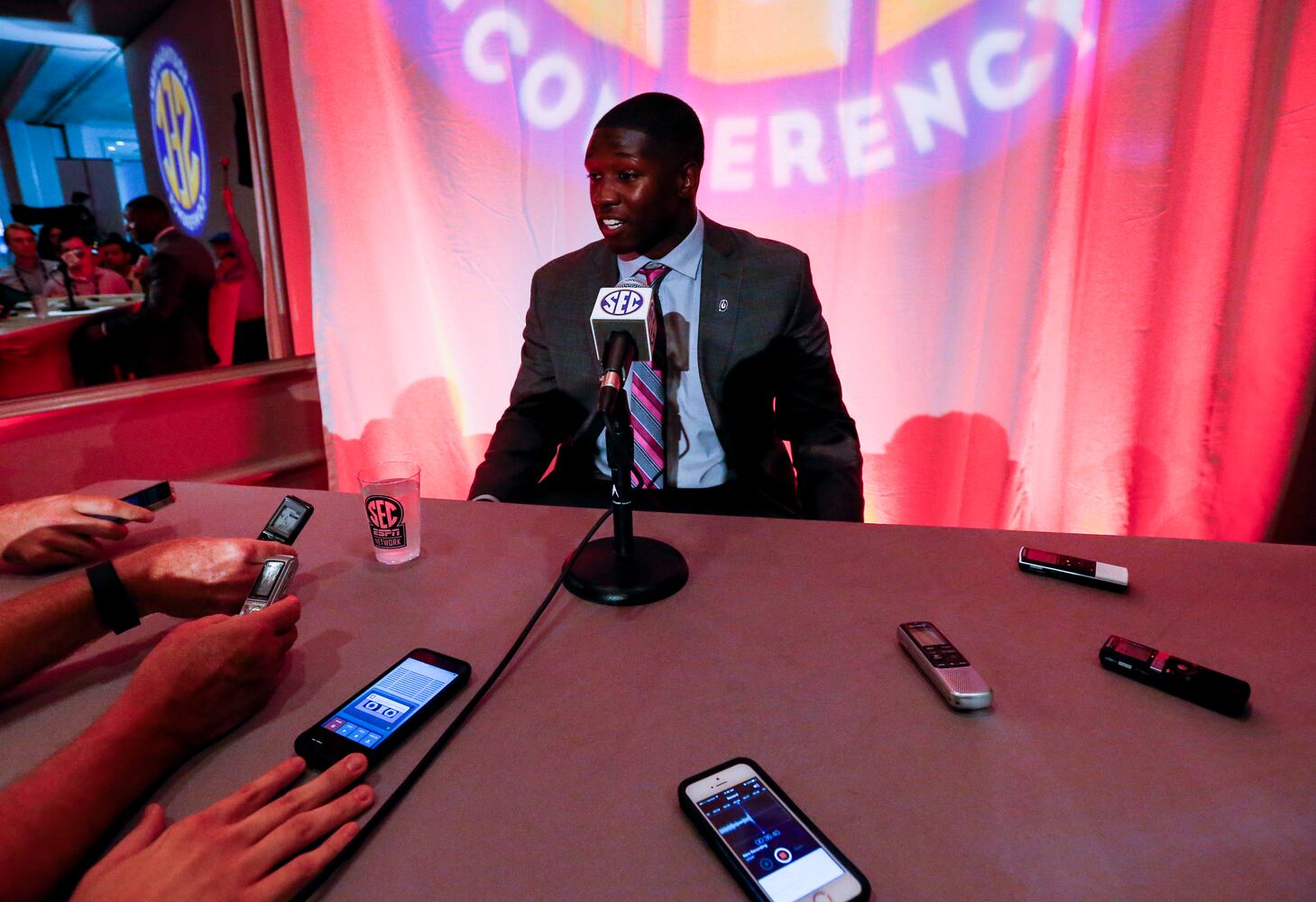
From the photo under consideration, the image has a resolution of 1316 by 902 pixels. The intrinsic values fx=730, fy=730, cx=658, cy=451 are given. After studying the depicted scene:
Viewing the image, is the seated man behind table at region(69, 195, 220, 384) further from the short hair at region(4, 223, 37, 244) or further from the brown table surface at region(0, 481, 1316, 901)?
the brown table surface at region(0, 481, 1316, 901)

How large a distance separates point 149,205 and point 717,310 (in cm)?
202

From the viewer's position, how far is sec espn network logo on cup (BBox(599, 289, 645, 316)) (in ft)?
3.10

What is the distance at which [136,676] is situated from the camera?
71 centimetres

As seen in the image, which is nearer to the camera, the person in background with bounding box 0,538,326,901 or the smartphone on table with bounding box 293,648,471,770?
the person in background with bounding box 0,538,326,901

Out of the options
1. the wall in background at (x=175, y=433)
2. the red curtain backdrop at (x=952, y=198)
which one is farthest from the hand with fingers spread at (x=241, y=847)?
the wall in background at (x=175, y=433)

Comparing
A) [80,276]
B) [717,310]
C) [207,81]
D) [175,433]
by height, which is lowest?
[175,433]

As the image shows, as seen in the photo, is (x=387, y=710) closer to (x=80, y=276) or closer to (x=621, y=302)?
(x=621, y=302)

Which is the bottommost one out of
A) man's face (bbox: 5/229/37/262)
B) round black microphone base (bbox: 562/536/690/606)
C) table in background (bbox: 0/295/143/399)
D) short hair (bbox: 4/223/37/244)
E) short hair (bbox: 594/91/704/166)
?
round black microphone base (bbox: 562/536/690/606)

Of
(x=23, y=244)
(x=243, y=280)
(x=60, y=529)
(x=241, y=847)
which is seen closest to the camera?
(x=241, y=847)

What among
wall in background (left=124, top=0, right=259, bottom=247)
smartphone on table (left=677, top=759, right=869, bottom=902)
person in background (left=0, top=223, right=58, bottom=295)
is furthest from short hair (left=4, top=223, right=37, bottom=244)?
smartphone on table (left=677, top=759, right=869, bottom=902)

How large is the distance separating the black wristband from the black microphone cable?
461 mm

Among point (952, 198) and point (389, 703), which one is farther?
point (952, 198)

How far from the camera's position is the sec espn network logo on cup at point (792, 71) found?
6.46 feet

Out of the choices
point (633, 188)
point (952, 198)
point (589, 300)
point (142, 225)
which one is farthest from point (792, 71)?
point (142, 225)
